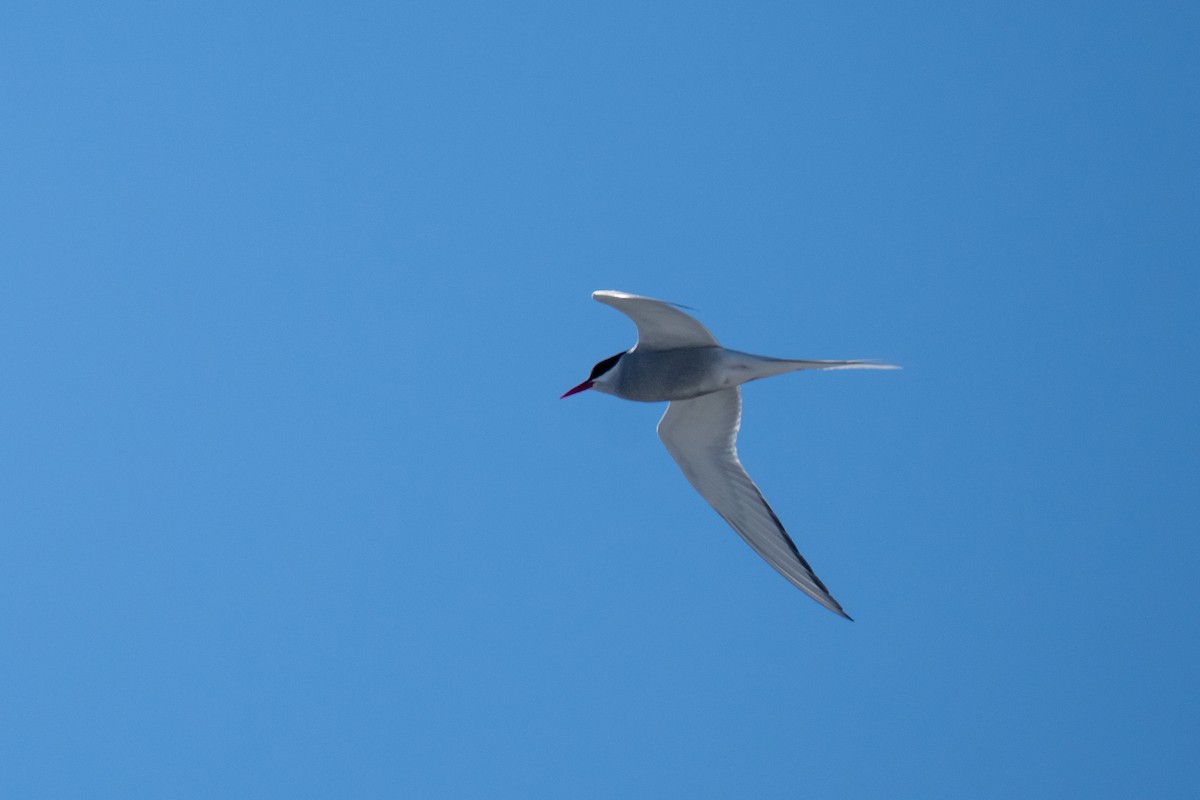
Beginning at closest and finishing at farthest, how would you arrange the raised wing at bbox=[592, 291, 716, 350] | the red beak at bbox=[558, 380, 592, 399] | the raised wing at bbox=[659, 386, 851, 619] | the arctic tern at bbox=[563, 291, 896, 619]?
the raised wing at bbox=[592, 291, 716, 350], the arctic tern at bbox=[563, 291, 896, 619], the raised wing at bbox=[659, 386, 851, 619], the red beak at bbox=[558, 380, 592, 399]

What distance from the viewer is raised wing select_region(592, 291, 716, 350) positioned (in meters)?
5.22

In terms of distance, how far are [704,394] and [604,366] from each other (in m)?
0.53

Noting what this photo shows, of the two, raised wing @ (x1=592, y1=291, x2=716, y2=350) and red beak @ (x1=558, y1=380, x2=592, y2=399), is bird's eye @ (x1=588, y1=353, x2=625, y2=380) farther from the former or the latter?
raised wing @ (x1=592, y1=291, x2=716, y2=350)

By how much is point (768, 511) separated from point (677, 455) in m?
0.60

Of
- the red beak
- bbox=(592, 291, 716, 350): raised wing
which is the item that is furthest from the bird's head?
bbox=(592, 291, 716, 350): raised wing

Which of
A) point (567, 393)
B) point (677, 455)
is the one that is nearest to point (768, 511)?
point (677, 455)

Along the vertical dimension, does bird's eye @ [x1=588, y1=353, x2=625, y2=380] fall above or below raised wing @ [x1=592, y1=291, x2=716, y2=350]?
above

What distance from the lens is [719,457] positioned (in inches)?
248

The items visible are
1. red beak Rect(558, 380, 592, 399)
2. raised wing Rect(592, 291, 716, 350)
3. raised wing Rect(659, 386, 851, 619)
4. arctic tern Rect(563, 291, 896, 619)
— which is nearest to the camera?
raised wing Rect(592, 291, 716, 350)

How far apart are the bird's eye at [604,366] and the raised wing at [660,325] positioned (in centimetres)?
31

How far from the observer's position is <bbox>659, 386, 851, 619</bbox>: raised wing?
607cm

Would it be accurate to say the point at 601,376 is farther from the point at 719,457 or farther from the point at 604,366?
the point at 719,457

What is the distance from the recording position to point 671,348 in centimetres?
577

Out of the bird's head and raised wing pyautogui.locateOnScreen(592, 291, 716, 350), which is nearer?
raised wing pyautogui.locateOnScreen(592, 291, 716, 350)
